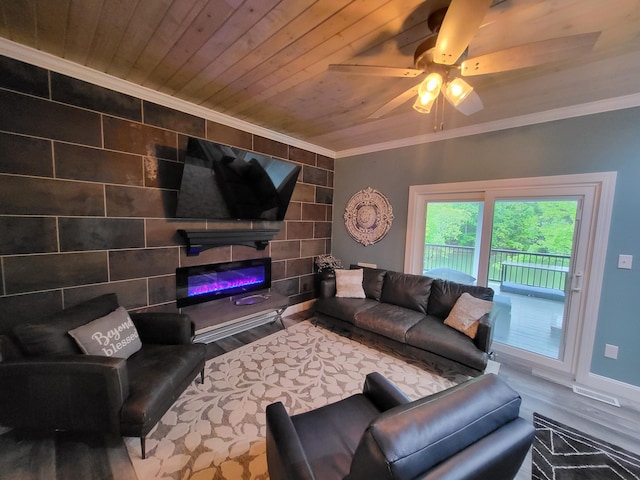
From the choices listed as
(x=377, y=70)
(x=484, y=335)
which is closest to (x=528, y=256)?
(x=484, y=335)

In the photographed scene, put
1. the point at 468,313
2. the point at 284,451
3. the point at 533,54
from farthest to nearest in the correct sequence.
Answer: the point at 468,313, the point at 533,54, the point at 284,451

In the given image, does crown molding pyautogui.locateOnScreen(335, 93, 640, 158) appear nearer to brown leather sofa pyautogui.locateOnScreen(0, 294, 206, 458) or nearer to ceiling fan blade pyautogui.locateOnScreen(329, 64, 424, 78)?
ceiling fan blade pyautogui.locateOnScreen(329, 64, 424, 78)

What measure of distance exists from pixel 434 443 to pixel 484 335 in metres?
1.96

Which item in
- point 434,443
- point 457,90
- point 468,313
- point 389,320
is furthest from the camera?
point 389,320

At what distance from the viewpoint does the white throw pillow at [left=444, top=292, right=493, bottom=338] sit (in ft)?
8.12

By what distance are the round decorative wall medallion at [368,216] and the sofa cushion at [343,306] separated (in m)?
1.08

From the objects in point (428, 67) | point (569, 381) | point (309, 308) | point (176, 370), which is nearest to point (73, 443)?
point (176, 370)

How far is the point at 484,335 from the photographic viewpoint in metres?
2.26

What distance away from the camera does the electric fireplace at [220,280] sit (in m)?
2.78

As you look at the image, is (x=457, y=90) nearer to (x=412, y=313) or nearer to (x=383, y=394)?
(x=383, y=394)

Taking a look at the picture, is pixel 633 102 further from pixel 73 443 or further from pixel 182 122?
pixel 73 443

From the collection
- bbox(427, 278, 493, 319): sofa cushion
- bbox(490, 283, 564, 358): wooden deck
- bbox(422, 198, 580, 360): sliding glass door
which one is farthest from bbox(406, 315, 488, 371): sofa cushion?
bbox(490, 283, 564, 358): wooden deck

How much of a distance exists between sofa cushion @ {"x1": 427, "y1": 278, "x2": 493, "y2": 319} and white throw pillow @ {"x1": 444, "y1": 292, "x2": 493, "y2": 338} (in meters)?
0.11

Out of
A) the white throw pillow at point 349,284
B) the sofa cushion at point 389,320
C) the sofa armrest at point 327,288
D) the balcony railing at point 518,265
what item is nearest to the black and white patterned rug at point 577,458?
the sofa cushion at point 389,320
